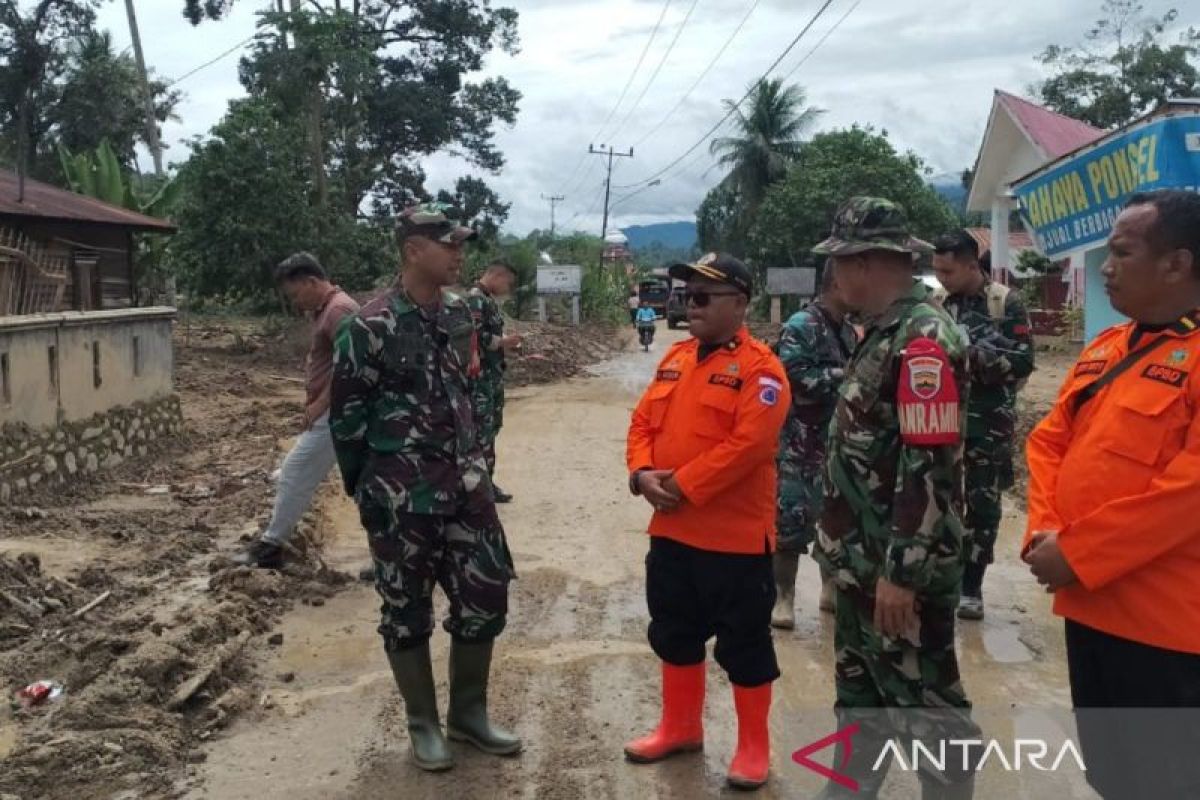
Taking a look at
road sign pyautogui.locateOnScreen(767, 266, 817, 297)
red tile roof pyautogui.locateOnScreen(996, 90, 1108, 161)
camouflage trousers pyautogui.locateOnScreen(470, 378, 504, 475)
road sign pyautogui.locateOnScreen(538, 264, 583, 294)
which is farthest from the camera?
road sign pyautogui.locateOnScreen(538, 264, 583, 294)

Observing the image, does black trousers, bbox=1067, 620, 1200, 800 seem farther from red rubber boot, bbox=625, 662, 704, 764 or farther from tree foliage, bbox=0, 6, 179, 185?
tree foliage, bbox=0, 6, 179, 185

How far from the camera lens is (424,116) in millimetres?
34250

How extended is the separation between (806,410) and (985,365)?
85 cm

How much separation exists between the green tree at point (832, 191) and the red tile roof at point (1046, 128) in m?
11.1

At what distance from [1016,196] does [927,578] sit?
810 centimetres

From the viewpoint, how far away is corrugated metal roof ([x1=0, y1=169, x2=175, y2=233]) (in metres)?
12.8

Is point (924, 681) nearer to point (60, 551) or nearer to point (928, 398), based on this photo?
point (928, 398)

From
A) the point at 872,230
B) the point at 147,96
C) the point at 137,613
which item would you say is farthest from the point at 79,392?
the point at 147,96

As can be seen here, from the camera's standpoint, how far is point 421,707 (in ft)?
12.8

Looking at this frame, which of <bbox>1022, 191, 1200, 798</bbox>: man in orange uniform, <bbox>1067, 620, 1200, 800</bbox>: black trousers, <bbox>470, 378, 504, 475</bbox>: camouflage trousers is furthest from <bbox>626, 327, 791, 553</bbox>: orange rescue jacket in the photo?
<bbox>470, 378, 504, 475</bbox>: camouflage trousers

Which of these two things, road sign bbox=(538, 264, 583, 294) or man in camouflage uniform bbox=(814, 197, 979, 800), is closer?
man in camouflage uniform bbox=(814, 197, 979, 800)

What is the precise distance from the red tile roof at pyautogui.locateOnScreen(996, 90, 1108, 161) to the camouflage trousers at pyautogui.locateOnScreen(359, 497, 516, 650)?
1975 cm

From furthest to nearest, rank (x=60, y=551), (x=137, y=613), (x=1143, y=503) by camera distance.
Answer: (x=60, y=551) → (x=137, y=613) → (x=1143, y=503)

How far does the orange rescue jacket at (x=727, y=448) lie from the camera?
3582 millimetres
